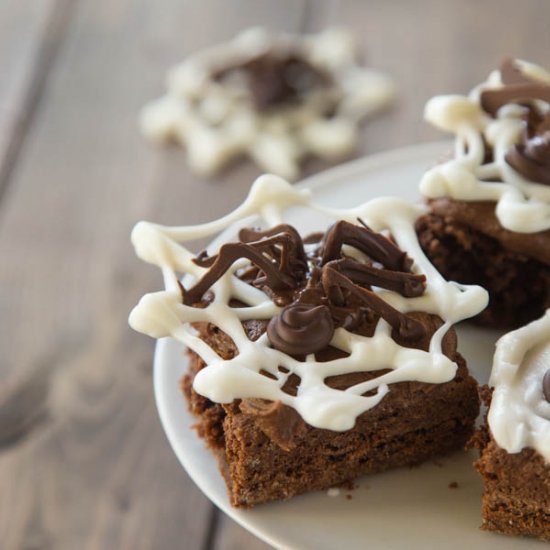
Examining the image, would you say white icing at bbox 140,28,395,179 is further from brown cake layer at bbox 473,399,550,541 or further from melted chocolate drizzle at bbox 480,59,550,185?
brown cake layer at bbox 473,399,550,541

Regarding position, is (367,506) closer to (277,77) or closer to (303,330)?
(303,330)

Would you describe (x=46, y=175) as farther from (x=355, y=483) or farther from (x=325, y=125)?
(x=355, y=483)

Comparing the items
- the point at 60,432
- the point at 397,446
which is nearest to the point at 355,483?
the point at 397,446

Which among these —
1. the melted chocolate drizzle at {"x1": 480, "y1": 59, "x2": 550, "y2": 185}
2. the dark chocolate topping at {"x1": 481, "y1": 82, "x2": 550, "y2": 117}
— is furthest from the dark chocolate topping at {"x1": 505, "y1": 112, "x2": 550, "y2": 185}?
the dark chocolate topping at {"x1": 481, "y1": 82, "x2": 550, "y2": 117}

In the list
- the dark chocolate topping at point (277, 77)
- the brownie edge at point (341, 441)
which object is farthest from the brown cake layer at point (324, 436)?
the dark chocolate topping at point (277, 77)

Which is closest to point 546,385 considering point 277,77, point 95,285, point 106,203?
point 95,285

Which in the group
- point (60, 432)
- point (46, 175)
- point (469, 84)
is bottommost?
point (60, 432)
